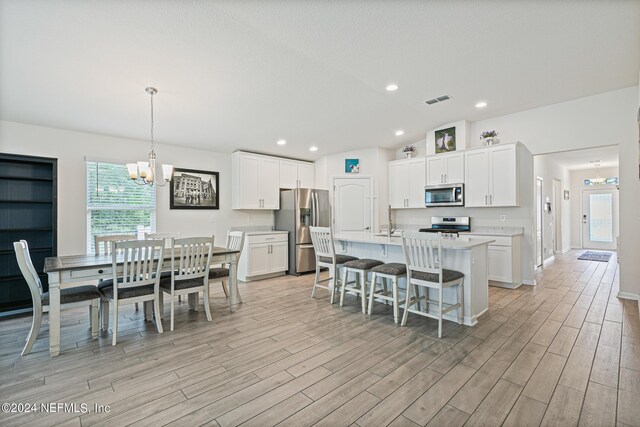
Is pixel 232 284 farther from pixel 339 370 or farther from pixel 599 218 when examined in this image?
pixel 599 218

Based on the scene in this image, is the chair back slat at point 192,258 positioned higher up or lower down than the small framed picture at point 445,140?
lower down

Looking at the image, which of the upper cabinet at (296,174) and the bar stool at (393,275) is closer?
the bar stool at (393,275)

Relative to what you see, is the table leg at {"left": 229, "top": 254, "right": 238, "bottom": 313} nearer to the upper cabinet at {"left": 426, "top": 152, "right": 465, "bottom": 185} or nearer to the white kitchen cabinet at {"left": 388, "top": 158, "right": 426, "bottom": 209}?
the white kitchen cabinet at {"left": 388, "top": 158, "right": 426, "bottom": 209}

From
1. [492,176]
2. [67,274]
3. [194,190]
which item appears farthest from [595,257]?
[67,274]

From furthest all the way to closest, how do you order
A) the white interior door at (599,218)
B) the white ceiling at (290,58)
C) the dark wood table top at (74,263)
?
the white interior door at (599,218), the dark wood table top at (74,263), the white ceiling at (290,58)

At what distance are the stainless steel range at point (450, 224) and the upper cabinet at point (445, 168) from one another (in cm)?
68

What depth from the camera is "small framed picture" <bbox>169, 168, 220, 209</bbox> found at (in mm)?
5254

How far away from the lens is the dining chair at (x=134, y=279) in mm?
2814

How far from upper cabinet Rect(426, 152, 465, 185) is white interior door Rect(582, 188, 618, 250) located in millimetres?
7129

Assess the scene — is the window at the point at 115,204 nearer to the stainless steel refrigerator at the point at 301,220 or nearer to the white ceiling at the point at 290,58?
the white ceiling at the point at 290,58

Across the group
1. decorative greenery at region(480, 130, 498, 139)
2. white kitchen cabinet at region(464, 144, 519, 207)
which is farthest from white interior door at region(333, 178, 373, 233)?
decorative greenery at region(480, 130, 498, 139)

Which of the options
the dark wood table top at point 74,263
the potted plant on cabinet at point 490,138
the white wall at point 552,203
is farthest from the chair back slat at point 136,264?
the white wall at point 552,203

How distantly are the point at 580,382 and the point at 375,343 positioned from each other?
1.46m

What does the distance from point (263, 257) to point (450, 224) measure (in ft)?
11.5
